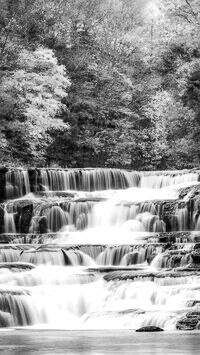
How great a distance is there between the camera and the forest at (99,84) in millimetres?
47688

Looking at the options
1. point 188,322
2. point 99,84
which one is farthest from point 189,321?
point 99,84

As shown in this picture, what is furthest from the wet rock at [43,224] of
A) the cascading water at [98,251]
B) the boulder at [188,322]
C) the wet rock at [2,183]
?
the boulder at [188,322]

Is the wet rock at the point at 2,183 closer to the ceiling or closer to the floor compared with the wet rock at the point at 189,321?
closer to the ceiling

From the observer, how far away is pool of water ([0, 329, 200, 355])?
13891mm

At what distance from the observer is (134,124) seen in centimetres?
6059

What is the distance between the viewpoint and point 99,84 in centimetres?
5753

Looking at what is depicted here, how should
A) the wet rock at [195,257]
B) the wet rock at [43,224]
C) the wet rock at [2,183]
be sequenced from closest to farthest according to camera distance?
1. the wet rock at [195,257]
2. the wet rock at [43,224]
3. the wet rock at [2,183]

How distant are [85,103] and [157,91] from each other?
7.76m

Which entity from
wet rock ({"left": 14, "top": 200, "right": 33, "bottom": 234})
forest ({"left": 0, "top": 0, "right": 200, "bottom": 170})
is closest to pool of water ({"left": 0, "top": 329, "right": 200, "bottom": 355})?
wet rock ({"left": 14, "top": 200, "right": 33, "bottom": 234})

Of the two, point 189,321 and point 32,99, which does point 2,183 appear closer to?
point 32,99

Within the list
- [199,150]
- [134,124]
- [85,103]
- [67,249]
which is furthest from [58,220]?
[134,124]

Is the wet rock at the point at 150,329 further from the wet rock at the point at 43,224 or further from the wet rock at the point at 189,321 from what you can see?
the wet rock at the point at 43,224

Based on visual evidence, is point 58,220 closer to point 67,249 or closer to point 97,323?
point 67,249

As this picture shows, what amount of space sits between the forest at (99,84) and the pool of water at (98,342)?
1053 inches
